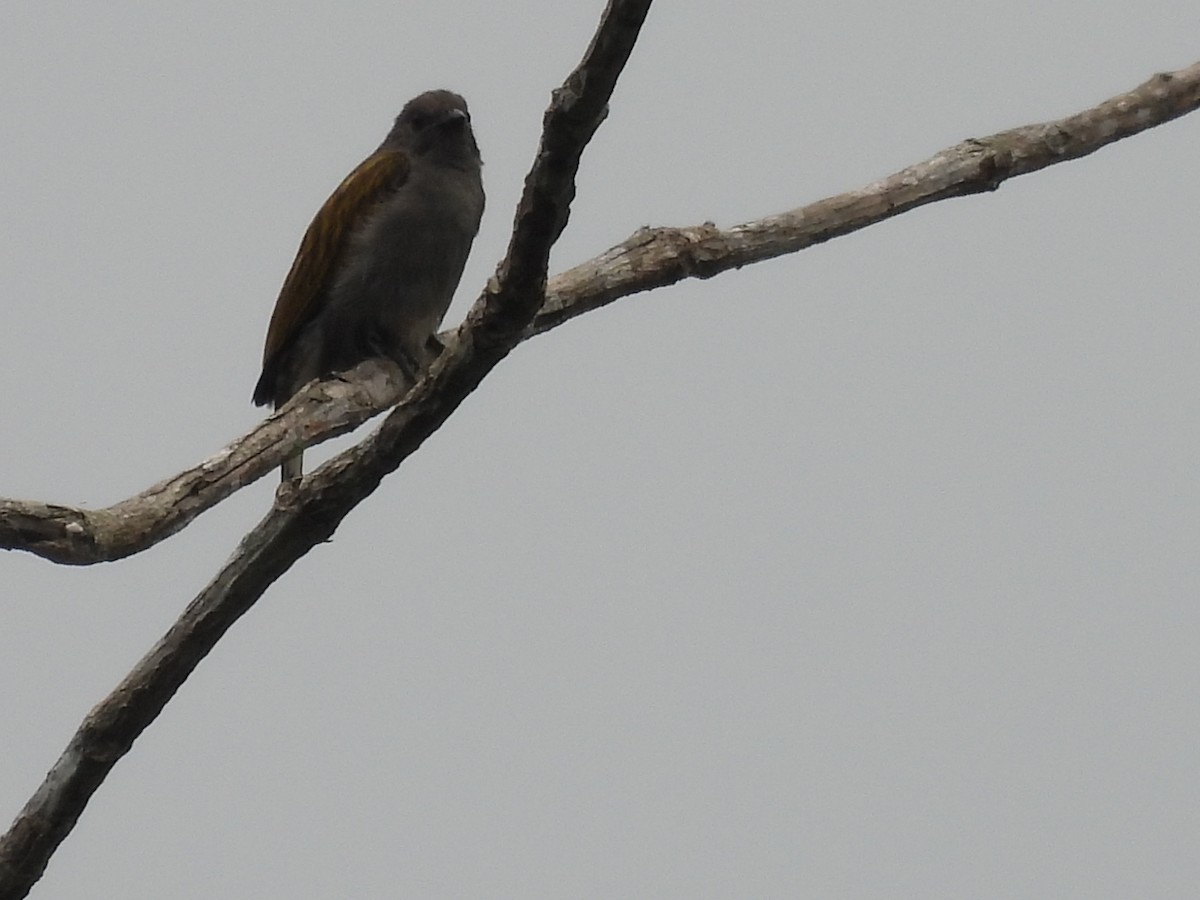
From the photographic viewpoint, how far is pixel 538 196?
3.51 meters

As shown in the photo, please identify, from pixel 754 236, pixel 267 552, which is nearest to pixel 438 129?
pixel 754 236

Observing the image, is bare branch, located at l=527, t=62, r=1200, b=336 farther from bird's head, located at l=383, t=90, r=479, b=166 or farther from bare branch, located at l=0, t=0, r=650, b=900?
bare branch, located at l=0, t=0, r=650, b=900

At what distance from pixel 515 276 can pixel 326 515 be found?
77 centimetres

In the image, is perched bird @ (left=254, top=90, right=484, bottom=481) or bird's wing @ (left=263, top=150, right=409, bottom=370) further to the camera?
bird's wing @ (left=263, top=150, right=409, bottom=370)

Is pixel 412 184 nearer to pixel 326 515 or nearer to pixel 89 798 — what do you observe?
pixel 326 515

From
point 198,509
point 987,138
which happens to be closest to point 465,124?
point 987,138

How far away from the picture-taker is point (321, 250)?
648 centimetres

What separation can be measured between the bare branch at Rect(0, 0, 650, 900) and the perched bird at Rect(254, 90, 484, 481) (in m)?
2.32

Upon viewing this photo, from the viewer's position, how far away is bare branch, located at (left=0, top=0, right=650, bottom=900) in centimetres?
373

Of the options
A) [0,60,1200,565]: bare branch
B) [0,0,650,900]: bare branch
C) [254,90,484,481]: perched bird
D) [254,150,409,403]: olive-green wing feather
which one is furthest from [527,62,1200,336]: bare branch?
[0,0,650,900]: bare branch

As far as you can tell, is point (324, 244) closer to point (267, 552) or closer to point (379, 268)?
point (379, 268)

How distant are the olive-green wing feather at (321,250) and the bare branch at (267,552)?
8.37 feet

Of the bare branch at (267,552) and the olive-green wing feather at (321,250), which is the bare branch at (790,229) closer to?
the olive-green wing feather at (321,250)

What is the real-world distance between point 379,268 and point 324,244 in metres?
0.32
